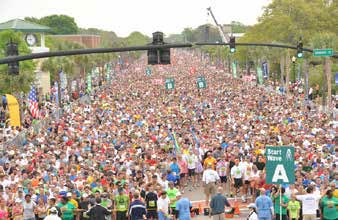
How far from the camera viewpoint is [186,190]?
20719 millimetres

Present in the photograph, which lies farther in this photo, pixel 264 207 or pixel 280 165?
pixel 264 207

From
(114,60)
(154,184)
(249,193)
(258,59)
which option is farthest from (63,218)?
(114,60)

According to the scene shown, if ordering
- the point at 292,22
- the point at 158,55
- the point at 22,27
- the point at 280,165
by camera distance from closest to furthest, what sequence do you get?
the point at 280,165 → the point at 158,55 → the point at 22,27 → the point at 292,22

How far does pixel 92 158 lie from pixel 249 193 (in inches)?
209

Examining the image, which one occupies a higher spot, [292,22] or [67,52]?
[292,22]

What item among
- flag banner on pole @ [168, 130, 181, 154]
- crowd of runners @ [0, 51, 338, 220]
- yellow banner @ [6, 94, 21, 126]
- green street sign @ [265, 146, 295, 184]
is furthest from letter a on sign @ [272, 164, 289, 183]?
yellow banner @ [6, 94, 21, 126]

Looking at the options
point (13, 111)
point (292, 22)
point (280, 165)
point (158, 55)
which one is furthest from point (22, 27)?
point (280, 165)

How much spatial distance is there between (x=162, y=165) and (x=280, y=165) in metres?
6.77

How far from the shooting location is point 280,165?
1309 centimetres

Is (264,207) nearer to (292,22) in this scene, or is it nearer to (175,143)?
(175,143)

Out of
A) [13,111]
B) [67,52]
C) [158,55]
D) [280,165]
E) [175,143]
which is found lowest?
[175,143]

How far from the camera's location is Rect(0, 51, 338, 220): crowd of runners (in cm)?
1441

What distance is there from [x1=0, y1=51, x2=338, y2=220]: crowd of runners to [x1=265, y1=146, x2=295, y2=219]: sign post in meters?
0.80

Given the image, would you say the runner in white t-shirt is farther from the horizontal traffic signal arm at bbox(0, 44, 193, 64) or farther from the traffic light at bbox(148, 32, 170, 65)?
the traffic light at bbox(148, 32, 170, 65)
